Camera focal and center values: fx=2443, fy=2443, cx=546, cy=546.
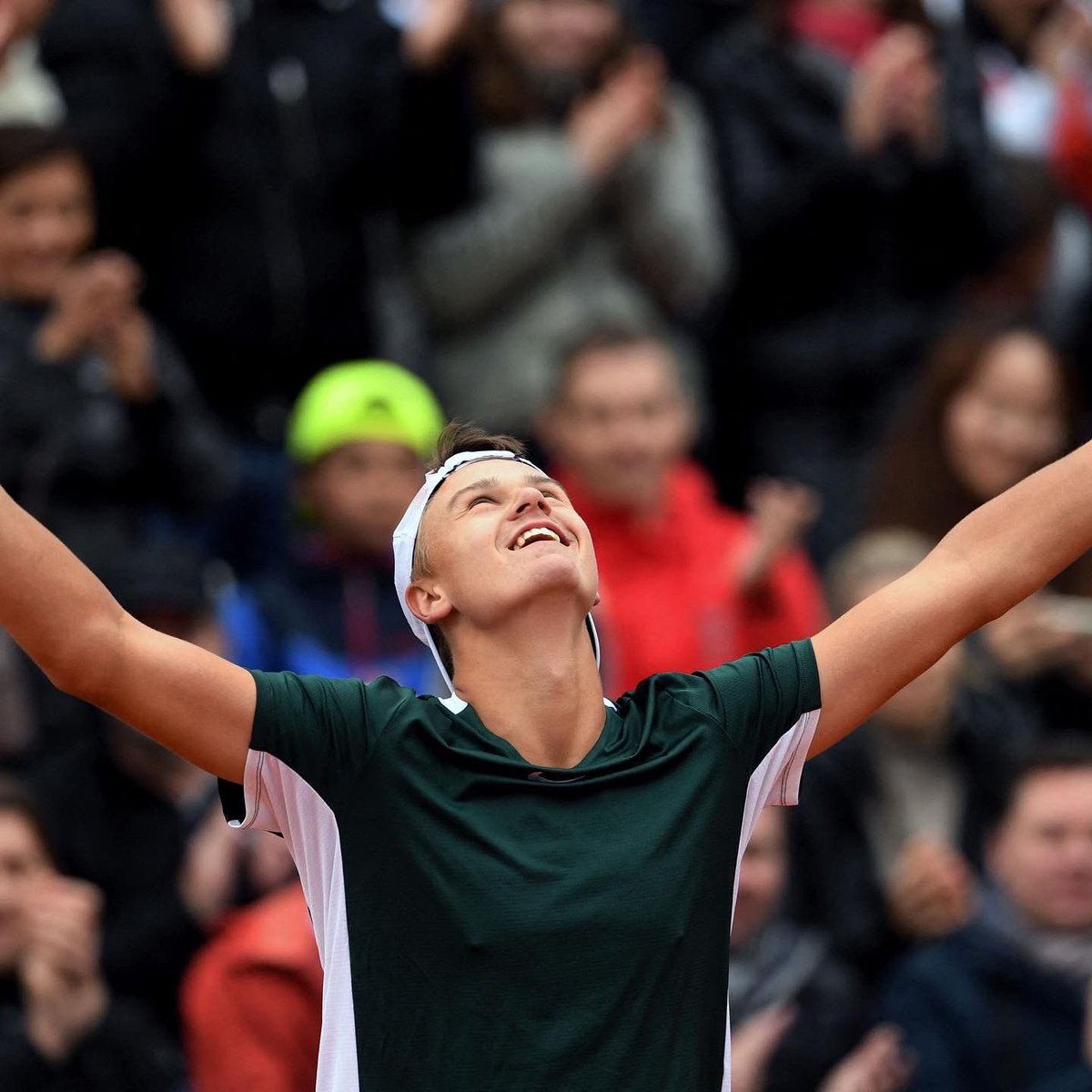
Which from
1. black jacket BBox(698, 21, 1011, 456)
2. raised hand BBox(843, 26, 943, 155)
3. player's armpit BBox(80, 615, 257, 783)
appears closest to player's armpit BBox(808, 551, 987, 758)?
player's armpit BBox(80, 615, 257, 783)

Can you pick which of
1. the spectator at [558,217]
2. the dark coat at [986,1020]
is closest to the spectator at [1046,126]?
the spectator at [558,217]

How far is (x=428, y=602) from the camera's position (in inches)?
167

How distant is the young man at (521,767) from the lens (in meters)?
→ 3.73

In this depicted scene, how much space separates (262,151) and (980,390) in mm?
2535

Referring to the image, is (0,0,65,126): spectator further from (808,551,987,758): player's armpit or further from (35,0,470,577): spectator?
(808,551,987,758): player's armpit

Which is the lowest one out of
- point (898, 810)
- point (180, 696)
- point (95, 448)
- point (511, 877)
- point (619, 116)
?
point (511, 877)

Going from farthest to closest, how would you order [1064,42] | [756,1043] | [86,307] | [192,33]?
[1064,42]
[192,33]
[86,307]
[756,1043]

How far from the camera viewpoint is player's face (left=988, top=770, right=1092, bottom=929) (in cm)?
666

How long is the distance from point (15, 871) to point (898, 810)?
2.75 meters

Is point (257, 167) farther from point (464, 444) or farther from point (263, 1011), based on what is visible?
point (464, 444)

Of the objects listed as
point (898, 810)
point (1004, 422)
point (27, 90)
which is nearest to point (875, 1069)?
point (898, 810)

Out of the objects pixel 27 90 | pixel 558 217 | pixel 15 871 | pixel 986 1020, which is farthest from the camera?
pixel 558 217

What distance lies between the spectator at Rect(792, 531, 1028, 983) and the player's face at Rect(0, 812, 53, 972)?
2181 mm

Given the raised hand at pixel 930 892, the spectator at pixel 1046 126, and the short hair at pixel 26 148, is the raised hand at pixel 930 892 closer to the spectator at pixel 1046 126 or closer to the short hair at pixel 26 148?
the spectator at pixel 1046 126
